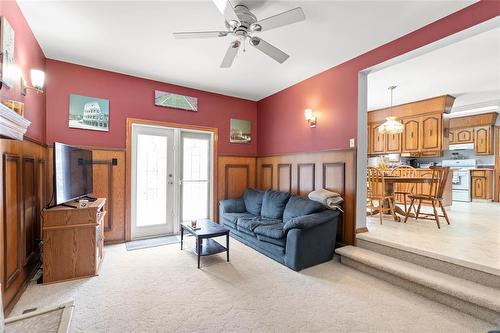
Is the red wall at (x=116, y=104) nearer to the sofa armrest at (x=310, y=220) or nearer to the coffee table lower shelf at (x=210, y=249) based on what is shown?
the coffee table lower shelf at (x=210, y=249)

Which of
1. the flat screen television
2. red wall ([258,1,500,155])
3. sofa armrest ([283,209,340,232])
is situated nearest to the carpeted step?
sofa armrest ([283,209,340,232])

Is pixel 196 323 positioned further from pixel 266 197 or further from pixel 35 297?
pixel 266 197

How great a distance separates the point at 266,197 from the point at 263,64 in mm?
2296

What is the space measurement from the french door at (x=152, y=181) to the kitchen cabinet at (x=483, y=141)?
336 inches

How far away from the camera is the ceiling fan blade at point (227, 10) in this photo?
1.93 metres

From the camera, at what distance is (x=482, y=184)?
7008mm

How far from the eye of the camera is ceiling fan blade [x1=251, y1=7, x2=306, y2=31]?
2045 millimetres

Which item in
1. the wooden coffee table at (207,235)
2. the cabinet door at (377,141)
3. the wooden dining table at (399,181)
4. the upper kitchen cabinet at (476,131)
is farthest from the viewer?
the cabinet door at (377,141)

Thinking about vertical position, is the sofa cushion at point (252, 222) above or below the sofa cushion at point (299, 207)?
below

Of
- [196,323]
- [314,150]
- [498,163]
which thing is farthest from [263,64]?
[498,163]

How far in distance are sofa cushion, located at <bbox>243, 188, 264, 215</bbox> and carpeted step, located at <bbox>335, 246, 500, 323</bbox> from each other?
1.83 meters

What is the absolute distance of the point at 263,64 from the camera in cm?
373

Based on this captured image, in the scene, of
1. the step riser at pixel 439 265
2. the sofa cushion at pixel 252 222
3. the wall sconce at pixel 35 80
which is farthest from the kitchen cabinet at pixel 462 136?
the wall sconce at pixel 35 80

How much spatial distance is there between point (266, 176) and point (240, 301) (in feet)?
10.8
